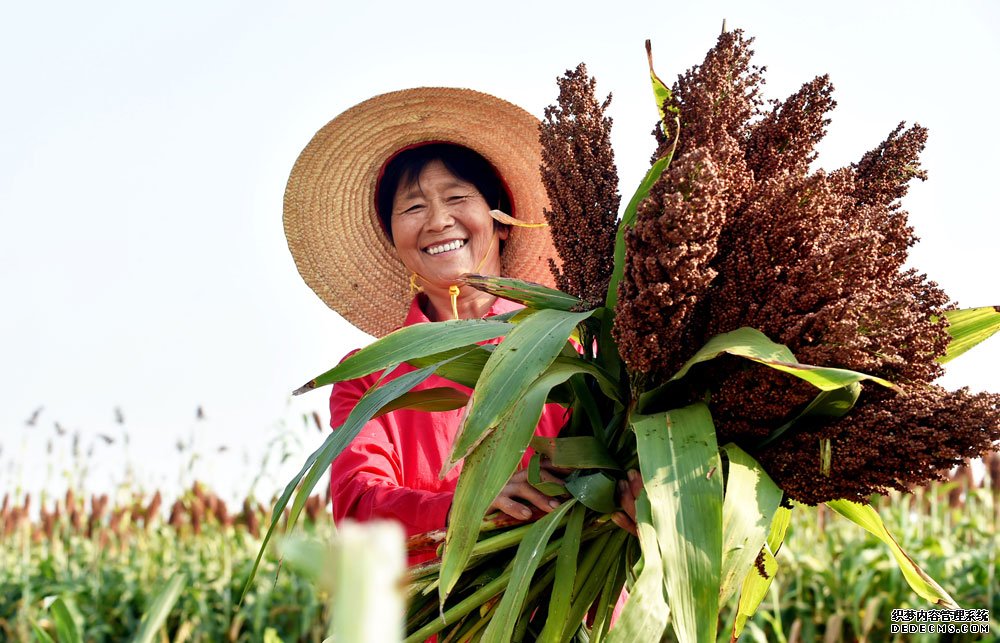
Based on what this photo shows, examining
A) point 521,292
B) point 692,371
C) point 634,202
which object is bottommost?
point 692,371

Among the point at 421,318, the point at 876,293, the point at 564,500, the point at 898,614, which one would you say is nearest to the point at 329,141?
the point at 421,318

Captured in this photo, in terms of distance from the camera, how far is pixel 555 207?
1480 millimetres

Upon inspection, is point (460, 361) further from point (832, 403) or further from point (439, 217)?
point (439, 217)

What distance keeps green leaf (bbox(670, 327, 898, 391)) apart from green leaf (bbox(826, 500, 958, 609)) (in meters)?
0.38

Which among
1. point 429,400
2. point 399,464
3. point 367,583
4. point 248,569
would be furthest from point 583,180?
point 248,569

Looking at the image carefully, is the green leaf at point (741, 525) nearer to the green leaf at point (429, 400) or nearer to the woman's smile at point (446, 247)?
the green leaf at point (429, 400)

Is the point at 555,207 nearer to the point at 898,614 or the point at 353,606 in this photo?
the point at 353,606

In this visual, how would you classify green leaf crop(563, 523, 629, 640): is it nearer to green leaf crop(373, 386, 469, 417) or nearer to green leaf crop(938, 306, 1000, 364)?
green leaf crop(373, 386, 469, 417)

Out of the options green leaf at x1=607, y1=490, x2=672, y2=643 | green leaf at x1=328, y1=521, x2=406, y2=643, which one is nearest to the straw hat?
green leaf at x1=607, y1=490, x2=672, y2=643

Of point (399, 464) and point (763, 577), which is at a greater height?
point (399, 464)

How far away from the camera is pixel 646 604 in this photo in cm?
116

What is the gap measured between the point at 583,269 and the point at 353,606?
4.27 feet

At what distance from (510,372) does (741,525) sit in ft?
1.15

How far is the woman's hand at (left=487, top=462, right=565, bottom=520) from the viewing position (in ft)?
4.69
